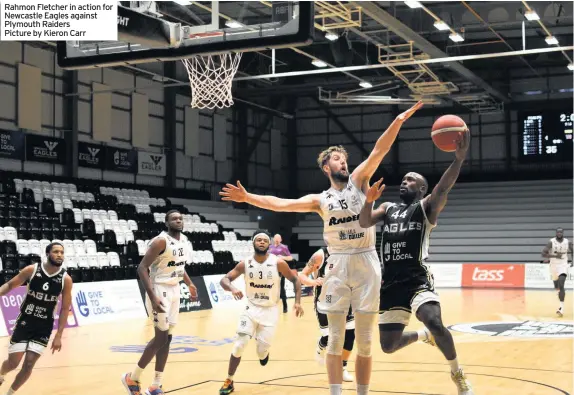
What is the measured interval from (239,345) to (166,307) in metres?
0.89

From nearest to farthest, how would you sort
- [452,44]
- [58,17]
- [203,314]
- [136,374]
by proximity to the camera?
1. [136,374]
2. [58,17]
3. [203,314]
4. [452,44]

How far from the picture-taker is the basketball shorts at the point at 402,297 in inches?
275

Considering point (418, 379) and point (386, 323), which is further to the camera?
point (418, 379)

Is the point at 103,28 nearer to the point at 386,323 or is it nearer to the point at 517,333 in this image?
the point at 386,323

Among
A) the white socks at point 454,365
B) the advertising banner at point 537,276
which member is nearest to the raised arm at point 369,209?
the white socks at point 454,365

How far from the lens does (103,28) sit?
29.6ft

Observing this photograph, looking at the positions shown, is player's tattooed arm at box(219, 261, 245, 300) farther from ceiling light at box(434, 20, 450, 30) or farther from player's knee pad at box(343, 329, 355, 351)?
ceiling light at box(434, 20, 450, 30)

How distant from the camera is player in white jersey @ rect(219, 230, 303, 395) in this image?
8.57 m

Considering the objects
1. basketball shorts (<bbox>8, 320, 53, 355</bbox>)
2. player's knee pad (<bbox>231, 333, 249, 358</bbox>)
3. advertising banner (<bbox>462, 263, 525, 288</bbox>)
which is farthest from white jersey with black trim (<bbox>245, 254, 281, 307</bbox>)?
advertising banner (<bbox>462, 263, 525, 288</bbox>)

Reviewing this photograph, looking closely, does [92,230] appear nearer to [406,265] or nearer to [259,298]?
[259,298]

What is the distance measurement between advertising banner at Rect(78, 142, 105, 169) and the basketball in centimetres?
1994

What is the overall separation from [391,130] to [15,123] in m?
18.7

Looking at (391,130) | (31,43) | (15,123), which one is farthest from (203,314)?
(391,130)

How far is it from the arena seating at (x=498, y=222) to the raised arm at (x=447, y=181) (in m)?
24.1
